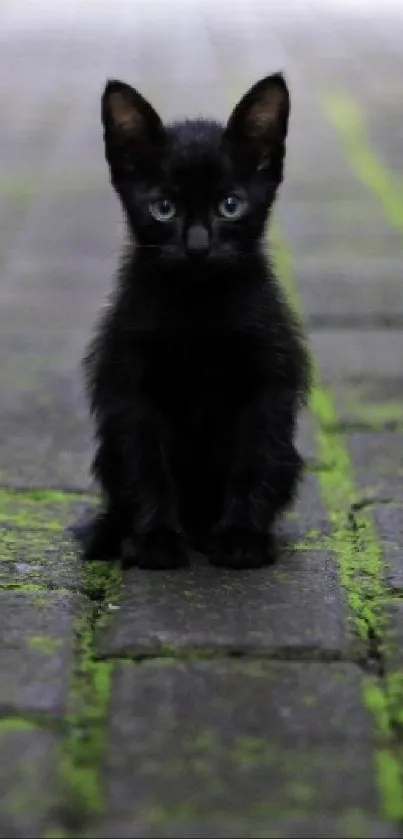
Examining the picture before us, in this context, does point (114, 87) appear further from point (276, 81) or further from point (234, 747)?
point (234, 747)

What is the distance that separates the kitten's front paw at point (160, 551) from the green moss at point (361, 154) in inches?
129

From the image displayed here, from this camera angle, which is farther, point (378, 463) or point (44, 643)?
point (378, 463)

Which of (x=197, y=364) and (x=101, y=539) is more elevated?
(x=197, y=364)

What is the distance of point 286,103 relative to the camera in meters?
2.36

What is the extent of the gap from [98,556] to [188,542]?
17 cm

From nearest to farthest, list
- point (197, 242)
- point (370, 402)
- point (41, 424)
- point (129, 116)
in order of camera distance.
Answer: point (197, 242) → point (129, 116) → point (41, 424) → point (370, 402)

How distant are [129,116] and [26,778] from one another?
3.95 ft

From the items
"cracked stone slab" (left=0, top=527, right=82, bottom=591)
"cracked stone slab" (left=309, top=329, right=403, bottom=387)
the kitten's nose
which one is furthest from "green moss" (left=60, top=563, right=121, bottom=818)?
"cracked stone slab" (left=309, top=329, right=403, bottom=387)

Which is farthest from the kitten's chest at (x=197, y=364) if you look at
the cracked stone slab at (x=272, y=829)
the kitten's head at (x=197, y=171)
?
the cracked stone slab at (x=272, y=829)

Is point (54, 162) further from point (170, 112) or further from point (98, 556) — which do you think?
point (98, 556)

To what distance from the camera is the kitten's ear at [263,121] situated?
2.29m

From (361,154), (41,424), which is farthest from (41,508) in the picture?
(361,154)

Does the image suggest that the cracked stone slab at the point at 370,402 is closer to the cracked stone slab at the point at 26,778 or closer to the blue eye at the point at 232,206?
the blue eye at the point at 232,206

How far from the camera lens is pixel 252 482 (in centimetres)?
231
